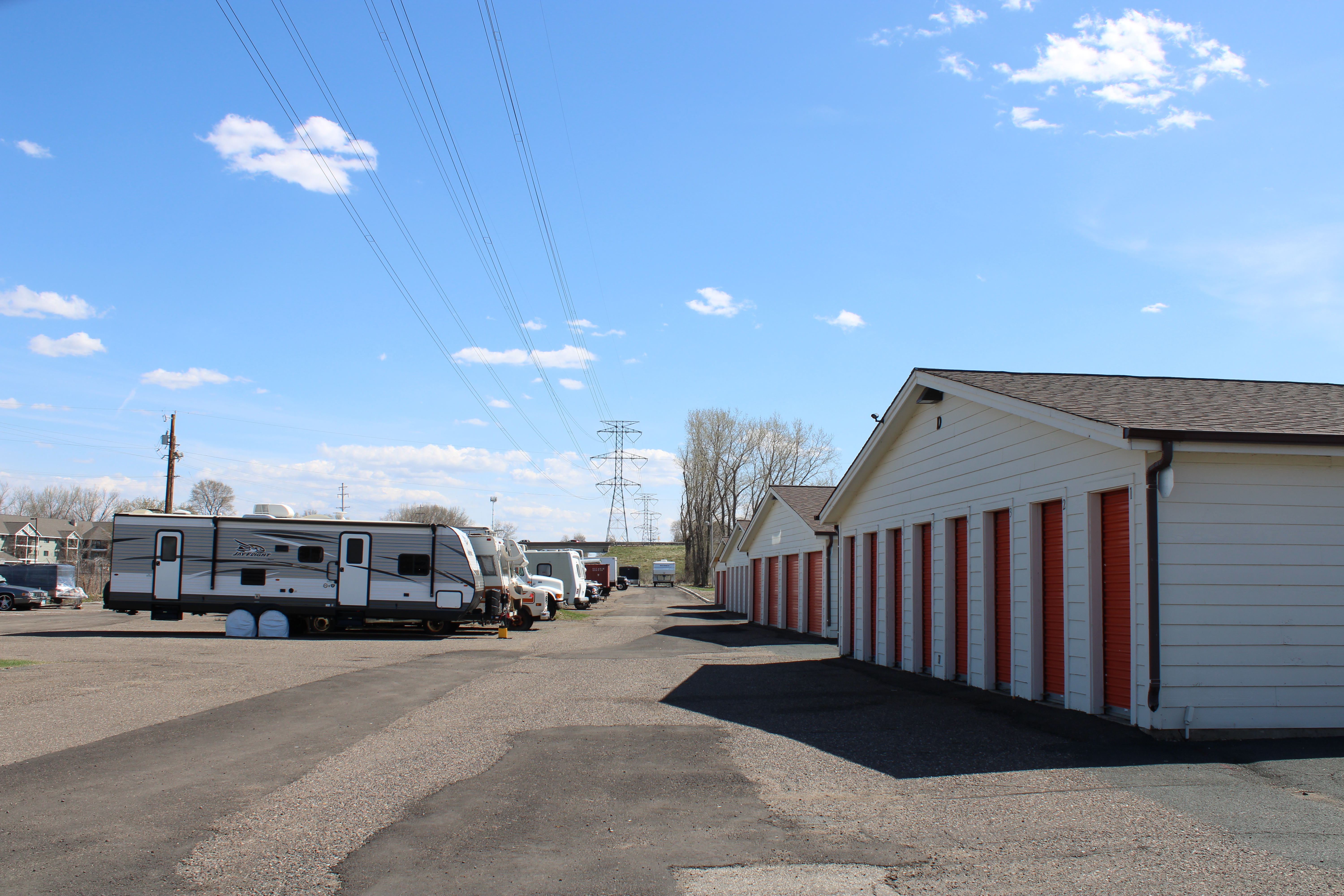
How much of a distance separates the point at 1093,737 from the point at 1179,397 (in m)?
4.57

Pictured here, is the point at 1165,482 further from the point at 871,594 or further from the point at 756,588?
the point at 756,588

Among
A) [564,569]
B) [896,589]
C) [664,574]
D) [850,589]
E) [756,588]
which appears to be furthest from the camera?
[664,574]

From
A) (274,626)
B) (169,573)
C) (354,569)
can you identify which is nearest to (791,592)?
(354,569)

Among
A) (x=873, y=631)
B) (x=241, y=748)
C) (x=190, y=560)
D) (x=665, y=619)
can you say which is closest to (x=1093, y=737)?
(x=241, y=748)

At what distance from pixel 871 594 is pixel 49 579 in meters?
38.7

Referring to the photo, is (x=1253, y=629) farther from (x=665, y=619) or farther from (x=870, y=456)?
(x=665, y=619)

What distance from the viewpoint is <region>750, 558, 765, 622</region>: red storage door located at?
35.7 m

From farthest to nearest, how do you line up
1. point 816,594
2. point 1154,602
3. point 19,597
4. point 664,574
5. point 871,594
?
point 664,574, point 19,597, point 816,594, point 871,594, point 1154,602

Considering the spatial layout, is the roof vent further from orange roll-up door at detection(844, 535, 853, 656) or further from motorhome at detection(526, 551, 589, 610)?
motorhome at detection(526, 551, 589, 610)

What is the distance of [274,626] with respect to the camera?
78.8 feet

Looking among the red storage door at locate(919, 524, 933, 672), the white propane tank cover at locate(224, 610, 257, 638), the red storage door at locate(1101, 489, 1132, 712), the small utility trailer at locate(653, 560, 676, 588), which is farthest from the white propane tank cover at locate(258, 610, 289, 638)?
the small utility trailer at locate(653, 560, 676, 588)

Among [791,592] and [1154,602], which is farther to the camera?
[791,592]

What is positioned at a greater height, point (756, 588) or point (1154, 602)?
point (1154, 602)

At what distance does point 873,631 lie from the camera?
57.5 ft
